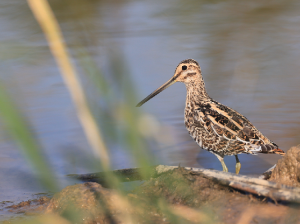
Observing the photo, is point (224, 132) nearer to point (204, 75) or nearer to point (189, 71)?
point (189, 71)

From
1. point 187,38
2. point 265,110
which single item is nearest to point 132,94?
point 265,110

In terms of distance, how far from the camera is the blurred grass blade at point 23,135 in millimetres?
759

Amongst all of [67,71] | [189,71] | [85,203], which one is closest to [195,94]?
[189,71]

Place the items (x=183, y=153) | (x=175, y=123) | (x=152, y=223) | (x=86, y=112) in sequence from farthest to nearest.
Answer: (x=175, y=123) < (x=183, y=153) < (x=152, y=223) < (x=86, y=112)

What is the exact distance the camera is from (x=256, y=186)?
3.10 metres

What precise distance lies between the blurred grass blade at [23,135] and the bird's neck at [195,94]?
14.6 ft

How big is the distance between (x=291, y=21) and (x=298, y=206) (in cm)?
807

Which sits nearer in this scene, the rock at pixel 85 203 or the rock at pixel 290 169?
the rock at pixel 85 203

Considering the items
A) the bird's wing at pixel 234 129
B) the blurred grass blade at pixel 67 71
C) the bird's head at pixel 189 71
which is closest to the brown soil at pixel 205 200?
the bird's wing at pixel 234 129

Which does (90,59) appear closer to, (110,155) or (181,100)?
(110,155)

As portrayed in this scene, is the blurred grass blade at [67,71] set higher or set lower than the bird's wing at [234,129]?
higher

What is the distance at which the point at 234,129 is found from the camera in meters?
4.57

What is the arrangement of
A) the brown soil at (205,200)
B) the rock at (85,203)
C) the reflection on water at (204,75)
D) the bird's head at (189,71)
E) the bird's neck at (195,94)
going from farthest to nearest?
1. the bird's head at (189,71)
2. the bird's neck at (195,94)
3. the reflection on water at (204,75)
4. the rock at (85,203)
5. the brown soil at (205,200)

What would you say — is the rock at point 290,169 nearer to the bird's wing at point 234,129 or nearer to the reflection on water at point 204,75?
the reflection on water at point 204,75
